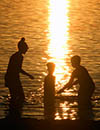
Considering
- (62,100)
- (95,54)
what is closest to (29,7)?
(95,54)

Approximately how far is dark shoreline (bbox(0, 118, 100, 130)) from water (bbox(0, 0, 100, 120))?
8.12 feet

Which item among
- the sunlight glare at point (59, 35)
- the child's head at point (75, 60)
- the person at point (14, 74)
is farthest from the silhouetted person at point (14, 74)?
the sunlight glare at point (59, 35)

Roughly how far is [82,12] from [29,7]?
12.7 feet

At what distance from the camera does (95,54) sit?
88.5ft

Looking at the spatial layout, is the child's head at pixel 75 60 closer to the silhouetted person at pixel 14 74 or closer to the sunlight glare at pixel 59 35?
the silhouetted person at pixel 14 74

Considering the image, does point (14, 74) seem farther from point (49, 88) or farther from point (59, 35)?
point (59, 35)

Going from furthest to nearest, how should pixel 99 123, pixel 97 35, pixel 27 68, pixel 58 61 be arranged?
pixel 97 35
pixel 58 61
pixel 27 68
pixel 99 123

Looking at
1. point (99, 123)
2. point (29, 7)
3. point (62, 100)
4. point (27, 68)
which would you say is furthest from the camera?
point (29, 7)

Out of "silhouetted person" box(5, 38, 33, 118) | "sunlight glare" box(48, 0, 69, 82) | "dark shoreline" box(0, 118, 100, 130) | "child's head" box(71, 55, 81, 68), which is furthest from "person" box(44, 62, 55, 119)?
"sunlight glare" box(48, 0, 69, 82)

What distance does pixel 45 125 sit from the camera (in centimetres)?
1413

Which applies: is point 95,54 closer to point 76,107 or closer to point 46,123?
point 76,107

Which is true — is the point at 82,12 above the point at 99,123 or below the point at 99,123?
above

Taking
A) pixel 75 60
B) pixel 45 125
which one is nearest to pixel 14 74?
pixel 75 60

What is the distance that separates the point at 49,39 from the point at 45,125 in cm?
1757
